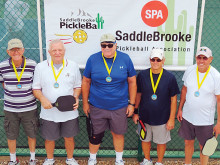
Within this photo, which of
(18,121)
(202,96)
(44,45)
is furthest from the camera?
(44,45)

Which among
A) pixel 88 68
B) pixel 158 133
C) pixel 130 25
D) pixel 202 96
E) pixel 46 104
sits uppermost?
pixel 130 25

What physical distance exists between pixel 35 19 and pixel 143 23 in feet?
5.39

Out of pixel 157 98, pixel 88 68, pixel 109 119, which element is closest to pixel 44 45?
pixel 88 68

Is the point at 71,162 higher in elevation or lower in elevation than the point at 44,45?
lower

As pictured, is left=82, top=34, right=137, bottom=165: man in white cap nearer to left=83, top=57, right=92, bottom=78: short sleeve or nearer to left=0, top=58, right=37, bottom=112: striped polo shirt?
left=83, top=57, right=92, bottom=78: short sleeve

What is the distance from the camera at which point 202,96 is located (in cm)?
287

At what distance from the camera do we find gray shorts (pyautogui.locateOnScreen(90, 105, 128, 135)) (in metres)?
3.15

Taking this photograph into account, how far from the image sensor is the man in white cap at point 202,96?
2.83 m

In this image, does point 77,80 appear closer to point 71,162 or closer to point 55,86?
point 55,86

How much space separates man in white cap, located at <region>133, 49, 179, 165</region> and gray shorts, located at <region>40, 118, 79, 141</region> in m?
0.89

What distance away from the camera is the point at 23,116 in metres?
3.21

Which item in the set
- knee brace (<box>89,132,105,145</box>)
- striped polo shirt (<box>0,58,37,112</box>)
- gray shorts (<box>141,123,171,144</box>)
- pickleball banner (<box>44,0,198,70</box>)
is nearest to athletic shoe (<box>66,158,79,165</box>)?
knee brace (<box>89,132,105,145</box>)

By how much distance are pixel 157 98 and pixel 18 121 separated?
186 cm

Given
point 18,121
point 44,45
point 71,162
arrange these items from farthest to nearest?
point 44,45
point 71,162
point 18,121
